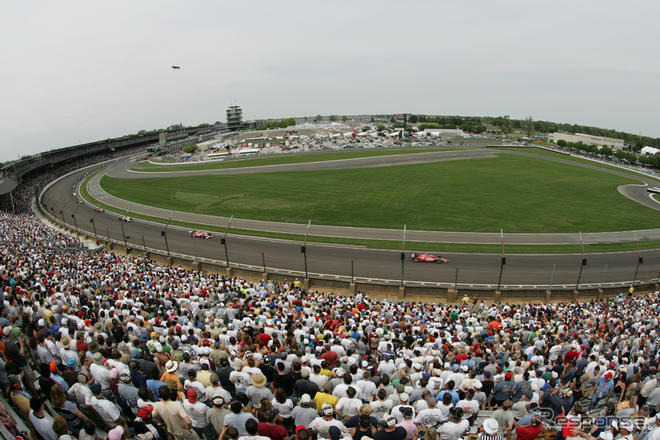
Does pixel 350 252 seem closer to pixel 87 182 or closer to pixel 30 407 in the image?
pixel 30 407

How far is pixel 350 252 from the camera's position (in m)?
40.9

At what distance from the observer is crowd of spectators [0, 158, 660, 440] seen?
7682 mm

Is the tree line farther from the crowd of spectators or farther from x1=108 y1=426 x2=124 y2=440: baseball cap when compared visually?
x1=108 y1=426 x2=124 y2=440: baseball cap

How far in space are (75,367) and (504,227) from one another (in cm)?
4731

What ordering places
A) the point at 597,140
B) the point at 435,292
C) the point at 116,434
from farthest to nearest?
Result: the point at 597,140, the point at 435,292, the point at 116,434

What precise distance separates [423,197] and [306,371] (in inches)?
2203

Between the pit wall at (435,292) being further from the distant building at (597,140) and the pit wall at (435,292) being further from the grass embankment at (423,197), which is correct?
the distant building at (597,140)

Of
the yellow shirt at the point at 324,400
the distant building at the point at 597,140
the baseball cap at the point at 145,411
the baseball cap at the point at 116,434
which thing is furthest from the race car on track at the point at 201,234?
the distant building at the point at 597,140

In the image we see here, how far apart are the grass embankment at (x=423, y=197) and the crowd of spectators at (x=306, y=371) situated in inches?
1245

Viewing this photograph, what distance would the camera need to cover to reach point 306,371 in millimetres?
9547

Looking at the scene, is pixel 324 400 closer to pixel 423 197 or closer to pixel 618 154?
pixel 423 197

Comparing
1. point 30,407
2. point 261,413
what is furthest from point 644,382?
point 30,407

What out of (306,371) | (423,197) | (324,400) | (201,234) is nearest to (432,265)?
(423,197)

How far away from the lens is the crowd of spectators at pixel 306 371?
768 cm
